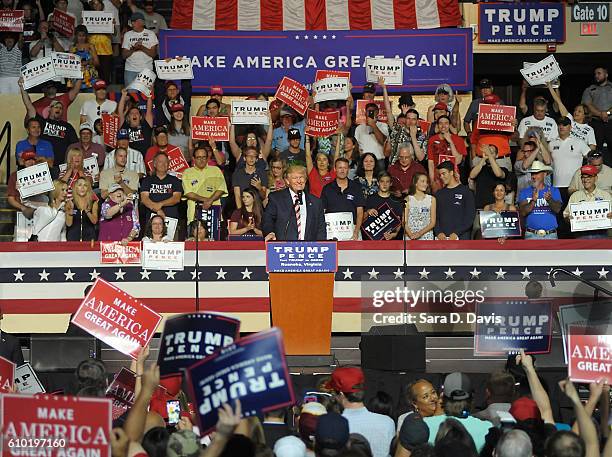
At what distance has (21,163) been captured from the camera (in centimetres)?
1780

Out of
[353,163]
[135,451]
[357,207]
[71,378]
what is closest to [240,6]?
[353,163]

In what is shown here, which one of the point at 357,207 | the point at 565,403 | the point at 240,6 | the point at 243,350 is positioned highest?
the point at 240,6

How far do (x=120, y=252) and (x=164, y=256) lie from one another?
56 centimetres

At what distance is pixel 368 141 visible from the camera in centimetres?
1853

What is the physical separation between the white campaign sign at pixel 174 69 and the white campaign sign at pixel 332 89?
6.86 ft

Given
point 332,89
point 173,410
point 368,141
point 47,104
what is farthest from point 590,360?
point 47,104

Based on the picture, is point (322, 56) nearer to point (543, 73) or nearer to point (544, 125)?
point (543, 73)

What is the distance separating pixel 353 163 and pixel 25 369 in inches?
308

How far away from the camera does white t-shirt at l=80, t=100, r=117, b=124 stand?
1958 centimetres

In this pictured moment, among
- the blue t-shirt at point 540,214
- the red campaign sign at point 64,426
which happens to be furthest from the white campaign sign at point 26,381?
the blue t-shirt at point 540,214

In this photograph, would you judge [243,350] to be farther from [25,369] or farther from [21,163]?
[21,163]

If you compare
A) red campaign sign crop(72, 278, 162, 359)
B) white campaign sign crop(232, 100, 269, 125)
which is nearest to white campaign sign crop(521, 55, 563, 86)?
white campaign sign crop(232, 100, 269, 125)

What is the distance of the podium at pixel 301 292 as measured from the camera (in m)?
13.5

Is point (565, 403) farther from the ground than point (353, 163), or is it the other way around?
point (353, 163)
